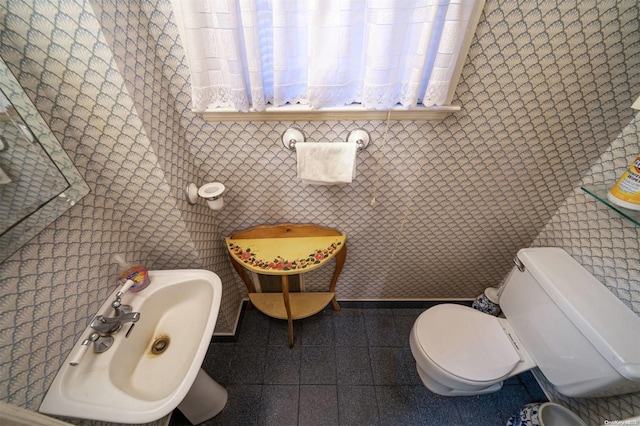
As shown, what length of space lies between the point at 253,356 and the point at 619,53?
6.64 feet

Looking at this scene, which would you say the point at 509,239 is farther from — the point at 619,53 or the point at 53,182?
the point at 53,182

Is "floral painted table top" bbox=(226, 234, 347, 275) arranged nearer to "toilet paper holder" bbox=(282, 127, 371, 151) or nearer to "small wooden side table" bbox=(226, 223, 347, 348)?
"small wooden side table" bbox=(226, 223, 347, 348)

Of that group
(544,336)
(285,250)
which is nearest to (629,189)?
(544,336)

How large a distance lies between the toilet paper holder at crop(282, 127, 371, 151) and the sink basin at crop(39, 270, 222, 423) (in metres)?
0.61

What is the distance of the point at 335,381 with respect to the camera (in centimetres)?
128

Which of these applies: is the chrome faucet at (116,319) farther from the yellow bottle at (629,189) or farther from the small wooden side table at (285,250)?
the yellow bottle at (629,189)

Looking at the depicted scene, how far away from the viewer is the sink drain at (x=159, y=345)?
0.87m

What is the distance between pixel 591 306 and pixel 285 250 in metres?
1.19

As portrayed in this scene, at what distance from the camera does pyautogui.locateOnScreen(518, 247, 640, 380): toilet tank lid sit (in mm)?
729

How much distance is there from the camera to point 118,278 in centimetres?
90

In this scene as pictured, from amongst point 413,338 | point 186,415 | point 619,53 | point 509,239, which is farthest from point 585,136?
point 186,415

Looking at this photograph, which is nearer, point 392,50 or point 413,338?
point 392,50

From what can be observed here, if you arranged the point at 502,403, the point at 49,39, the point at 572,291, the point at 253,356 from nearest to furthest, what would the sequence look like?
the point at 49,39 → the point at 572,291 → the point at 502,403 → the point at 253,356

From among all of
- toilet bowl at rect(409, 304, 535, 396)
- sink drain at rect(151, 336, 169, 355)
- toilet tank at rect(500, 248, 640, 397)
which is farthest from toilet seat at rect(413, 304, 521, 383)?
sink drain at rect(151, 336, 169, 355)
